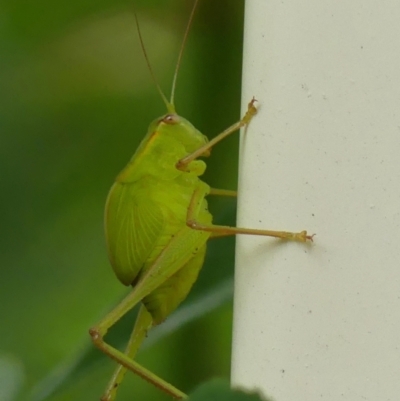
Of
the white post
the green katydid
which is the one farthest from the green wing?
the white post

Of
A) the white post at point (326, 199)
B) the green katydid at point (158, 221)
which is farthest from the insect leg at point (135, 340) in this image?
the white post at point (326, 199)

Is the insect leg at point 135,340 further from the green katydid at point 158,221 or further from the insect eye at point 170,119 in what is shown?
the insect eye at point 170,119

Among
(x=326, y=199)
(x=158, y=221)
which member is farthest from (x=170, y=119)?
(x=326, y=199)

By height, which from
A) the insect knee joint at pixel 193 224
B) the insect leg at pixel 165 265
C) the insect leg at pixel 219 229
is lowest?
the insect leg at pixel 165 265

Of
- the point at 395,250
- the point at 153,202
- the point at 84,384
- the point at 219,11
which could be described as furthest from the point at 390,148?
the point at 219,11

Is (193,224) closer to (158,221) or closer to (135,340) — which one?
(158,221)

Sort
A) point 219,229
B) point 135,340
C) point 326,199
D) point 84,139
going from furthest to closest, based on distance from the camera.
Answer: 1. point 84,139
2. point 135,340
3. point 219,229
4. point 326,199
